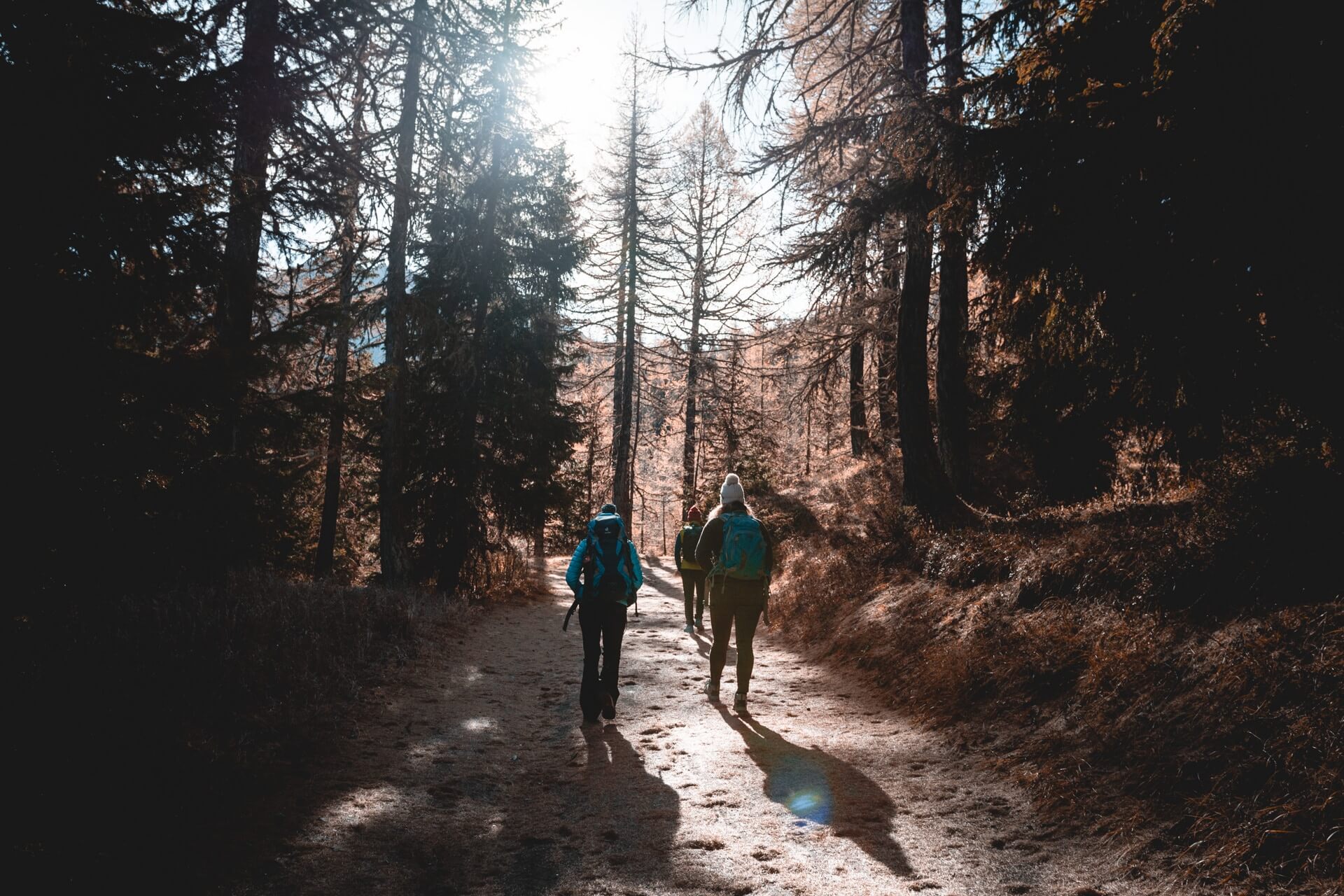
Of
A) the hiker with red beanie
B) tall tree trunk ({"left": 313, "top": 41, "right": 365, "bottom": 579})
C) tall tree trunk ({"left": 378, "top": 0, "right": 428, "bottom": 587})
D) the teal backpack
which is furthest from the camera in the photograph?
tall tree trunk ({"left": 378, "top": 0, "right": 428, "bottom": 587})

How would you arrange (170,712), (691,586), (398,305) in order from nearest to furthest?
1. (170,712)
2. (691,586)
3. (398,305)

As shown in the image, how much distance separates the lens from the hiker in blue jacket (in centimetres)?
683

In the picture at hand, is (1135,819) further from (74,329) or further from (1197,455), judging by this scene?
(74,329)

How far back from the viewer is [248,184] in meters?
9.05

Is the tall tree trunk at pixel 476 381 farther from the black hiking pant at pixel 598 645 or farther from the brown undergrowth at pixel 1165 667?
the brown undergrowth at pixel 1165 667

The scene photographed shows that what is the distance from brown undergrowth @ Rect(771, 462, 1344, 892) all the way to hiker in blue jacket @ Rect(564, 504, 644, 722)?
3.04 m

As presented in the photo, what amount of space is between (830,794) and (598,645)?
9.36 ft

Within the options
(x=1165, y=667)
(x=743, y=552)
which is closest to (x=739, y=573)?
(x=743, y=552)

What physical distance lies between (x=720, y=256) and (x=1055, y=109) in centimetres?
1982

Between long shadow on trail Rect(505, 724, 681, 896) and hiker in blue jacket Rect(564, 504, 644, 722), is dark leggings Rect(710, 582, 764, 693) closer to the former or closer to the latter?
hiker in blue jacket Rect(564, 504, 644, 722)

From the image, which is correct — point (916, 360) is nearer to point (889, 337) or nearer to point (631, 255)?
point (889, 337)

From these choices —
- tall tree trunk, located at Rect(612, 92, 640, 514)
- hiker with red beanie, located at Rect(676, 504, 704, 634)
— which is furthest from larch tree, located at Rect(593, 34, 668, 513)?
hiker with red beanie, located at Rect(676, 504, 704, 634)

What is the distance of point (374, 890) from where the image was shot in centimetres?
361

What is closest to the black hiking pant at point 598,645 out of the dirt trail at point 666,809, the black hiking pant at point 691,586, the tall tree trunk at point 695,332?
the dirt trail at point 666,809
